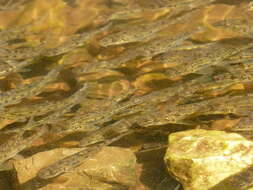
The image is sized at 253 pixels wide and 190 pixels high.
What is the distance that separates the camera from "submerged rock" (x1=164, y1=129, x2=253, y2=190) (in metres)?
6.22

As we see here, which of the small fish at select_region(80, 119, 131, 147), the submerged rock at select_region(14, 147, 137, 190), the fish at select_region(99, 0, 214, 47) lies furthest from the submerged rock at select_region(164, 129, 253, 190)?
the fish at select_region(99, 0, 214, 47)

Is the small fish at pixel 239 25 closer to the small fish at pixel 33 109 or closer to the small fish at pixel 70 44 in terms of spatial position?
the small fish at pixel 70 44

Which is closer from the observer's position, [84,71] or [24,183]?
[24,183]

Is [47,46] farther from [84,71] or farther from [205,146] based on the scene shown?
[205,146]

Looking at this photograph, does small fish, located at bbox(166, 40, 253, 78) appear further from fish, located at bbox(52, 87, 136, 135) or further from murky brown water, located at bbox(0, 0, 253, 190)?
fish, located at bbox(52, 87, 136, 135)

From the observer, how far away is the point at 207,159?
6316 millimetres

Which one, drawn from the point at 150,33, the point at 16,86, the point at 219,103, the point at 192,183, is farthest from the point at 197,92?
the point at 16,86

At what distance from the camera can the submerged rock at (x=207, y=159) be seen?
20.4 ft

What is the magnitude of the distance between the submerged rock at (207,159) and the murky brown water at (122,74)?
34.0 inches

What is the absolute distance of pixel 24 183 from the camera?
686 centimetres

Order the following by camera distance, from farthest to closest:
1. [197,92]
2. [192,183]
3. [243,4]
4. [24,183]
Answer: [243,4] → [197,92] → [24,183] → [192,183]

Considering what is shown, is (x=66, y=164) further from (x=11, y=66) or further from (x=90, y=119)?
(x=11, y=66)

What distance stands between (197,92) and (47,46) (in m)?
2.96

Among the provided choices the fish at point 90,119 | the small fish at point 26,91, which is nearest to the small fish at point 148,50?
the small fish at point 26,91
